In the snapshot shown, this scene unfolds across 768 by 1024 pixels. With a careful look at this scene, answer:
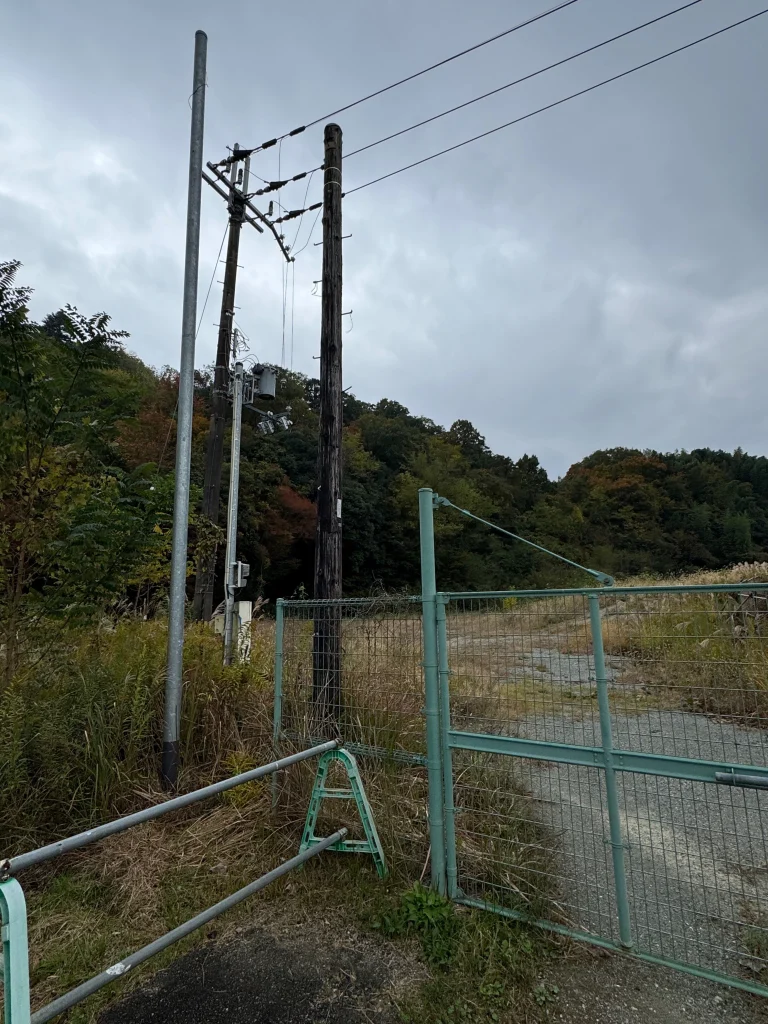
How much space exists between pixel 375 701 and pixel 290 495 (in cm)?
2387

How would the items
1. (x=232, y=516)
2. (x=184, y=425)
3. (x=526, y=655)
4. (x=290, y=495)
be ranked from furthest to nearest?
(x=290, y=495) → (x=232, y=516) → (x=184, y=425) → (x=526, y=655)

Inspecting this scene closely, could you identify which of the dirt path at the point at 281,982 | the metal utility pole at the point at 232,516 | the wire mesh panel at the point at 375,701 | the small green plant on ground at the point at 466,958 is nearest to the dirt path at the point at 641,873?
the small green plant on ground at the point at 466,958

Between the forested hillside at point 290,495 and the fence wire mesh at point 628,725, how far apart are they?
109 inches

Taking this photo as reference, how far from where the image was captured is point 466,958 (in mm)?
2354

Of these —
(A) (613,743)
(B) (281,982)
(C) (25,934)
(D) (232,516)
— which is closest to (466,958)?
(B) (281,982)

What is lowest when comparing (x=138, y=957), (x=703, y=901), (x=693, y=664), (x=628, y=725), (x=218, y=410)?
(x=703, y=901)

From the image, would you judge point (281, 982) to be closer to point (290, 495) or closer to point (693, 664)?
point (693, 664)

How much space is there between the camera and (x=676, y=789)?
366 centimetres

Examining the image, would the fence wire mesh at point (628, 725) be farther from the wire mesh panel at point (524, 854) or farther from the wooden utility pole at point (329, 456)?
the wooden utility pole at point (329, 456)

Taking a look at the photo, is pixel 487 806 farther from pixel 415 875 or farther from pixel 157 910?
pixel 157 910

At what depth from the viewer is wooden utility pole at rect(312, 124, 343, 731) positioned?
3871 mm

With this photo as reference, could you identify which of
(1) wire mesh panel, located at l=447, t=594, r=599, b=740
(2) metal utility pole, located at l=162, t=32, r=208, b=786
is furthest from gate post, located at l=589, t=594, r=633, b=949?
(2) metal utility pole, located at l=162, t=32, r=208, b=786

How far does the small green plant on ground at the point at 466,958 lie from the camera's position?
2.11 m

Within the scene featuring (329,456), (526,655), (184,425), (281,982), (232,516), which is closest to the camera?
(281,982)
